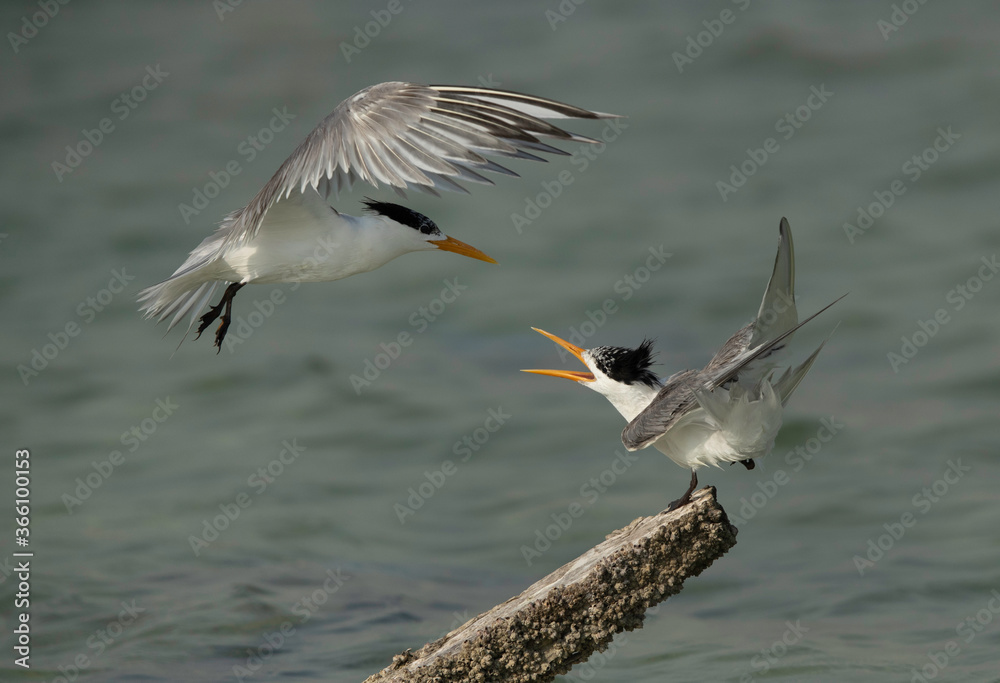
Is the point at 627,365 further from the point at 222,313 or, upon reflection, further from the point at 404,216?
the point at 222,313

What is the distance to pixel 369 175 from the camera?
478 centimetres

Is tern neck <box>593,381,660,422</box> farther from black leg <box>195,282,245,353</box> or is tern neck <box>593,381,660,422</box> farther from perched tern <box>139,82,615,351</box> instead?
black leg <box>195,282,245,353</box>

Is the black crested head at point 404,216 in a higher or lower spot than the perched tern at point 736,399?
higher

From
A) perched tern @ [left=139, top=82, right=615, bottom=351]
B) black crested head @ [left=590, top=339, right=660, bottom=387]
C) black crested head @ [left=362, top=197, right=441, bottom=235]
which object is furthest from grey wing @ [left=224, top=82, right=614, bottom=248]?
black crested head @ [left=590, top=339, right=660, bottom=387]

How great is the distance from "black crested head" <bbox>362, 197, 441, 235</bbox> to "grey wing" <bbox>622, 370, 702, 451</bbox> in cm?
157

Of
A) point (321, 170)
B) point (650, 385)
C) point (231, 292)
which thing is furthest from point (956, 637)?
point (321, 170)

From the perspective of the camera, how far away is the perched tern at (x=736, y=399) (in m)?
5.27

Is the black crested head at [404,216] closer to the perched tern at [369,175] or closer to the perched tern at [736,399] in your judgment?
the perched tern at [369,175]

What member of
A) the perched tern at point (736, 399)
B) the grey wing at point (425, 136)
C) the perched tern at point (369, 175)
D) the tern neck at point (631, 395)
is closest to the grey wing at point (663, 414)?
the perched tern at point (736, 399)

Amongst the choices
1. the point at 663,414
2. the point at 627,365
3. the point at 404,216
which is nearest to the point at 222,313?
the point at 404,216

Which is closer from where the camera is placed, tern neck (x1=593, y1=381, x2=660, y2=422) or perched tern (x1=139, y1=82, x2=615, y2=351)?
perched tern (x1=139, y1=82, x2=615, y2=351)

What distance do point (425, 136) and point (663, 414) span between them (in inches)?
73.7

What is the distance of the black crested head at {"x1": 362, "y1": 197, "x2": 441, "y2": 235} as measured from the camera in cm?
623

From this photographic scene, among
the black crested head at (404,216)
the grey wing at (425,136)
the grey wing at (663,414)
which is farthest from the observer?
the black crested head at (404,216)
